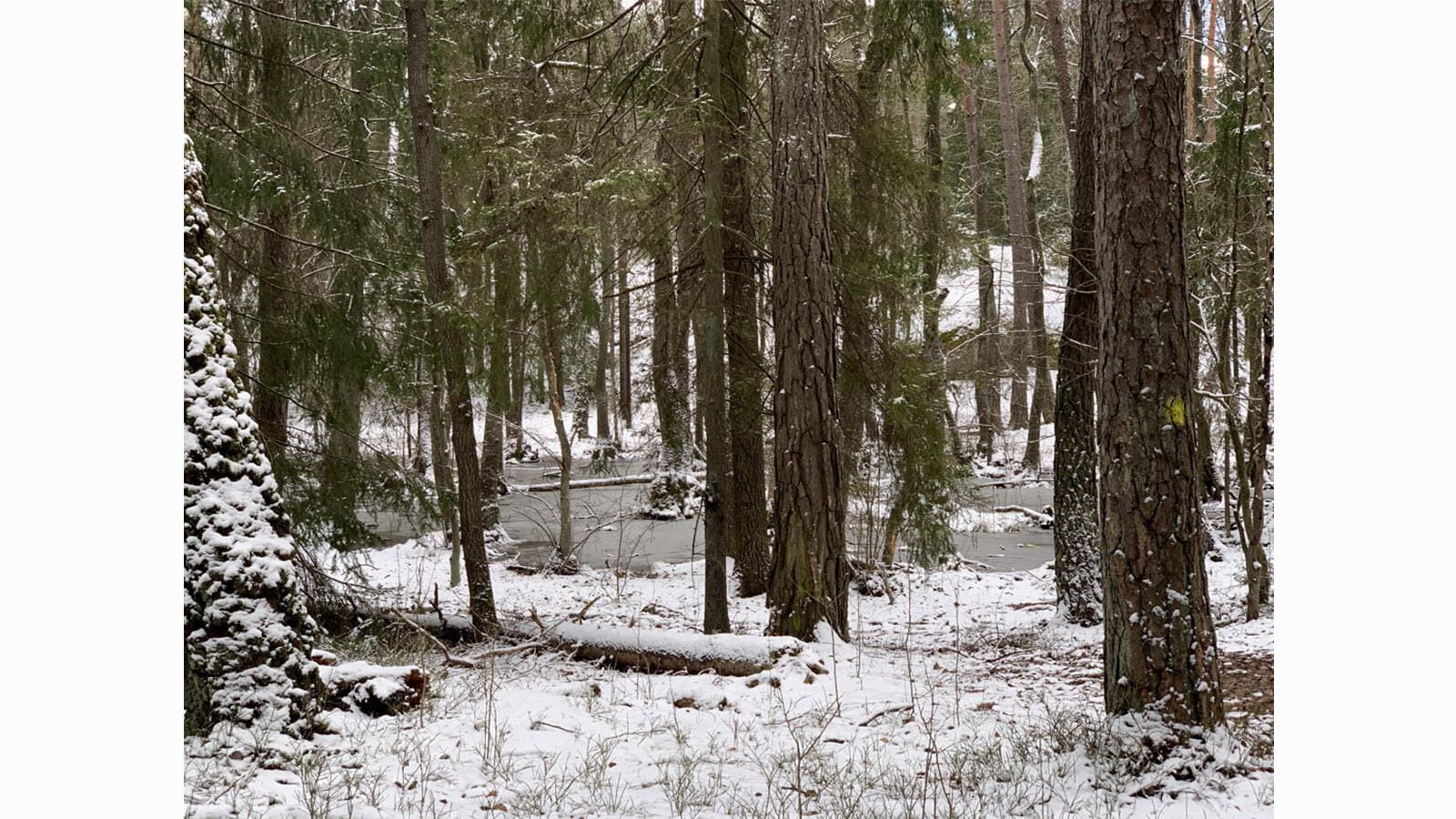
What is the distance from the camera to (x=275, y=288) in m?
7.02

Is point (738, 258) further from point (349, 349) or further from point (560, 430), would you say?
point (560, 430)

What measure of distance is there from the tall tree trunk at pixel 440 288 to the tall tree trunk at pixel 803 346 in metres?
2.28

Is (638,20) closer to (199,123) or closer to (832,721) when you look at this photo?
(199,123)

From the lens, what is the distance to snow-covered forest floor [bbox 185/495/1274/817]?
3.32m

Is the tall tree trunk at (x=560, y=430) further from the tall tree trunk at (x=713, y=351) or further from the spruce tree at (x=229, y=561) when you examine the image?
the spruce tree at (x=229, y=561)

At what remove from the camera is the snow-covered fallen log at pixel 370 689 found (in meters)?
4.19

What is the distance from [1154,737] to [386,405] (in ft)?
23.9

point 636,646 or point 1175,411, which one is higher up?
point 1175,411

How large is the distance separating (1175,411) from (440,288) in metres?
5.04

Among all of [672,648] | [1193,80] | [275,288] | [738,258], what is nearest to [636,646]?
[672,648]

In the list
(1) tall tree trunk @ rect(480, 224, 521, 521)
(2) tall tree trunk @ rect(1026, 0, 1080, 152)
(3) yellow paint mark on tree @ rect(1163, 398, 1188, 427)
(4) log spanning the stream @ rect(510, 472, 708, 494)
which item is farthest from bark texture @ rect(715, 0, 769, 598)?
(4) log spanning the stream @ rect(510, 472, 708, 494)

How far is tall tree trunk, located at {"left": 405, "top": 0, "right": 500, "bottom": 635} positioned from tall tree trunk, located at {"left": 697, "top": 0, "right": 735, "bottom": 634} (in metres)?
1.66

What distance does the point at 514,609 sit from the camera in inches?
341
